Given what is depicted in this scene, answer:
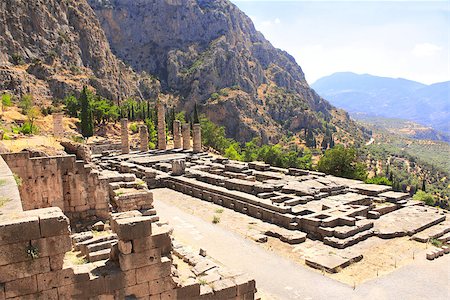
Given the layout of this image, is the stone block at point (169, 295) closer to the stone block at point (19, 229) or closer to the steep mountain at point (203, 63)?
the stone block at point (19, 229)

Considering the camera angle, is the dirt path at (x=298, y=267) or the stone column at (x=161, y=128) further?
the stone column at (x=161, y=128)

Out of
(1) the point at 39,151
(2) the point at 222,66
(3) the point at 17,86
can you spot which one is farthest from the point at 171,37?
(1) the point at 39,151

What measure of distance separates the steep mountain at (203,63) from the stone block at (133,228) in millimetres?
93815

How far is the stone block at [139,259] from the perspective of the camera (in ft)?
24.1

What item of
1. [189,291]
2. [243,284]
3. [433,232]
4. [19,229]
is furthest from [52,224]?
[433,232]

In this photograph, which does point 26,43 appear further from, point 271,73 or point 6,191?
point 271,73

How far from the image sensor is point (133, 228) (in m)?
7.33

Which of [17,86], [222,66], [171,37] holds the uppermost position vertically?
[171,37]

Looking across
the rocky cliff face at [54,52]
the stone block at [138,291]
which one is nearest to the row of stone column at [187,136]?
the rocky cliff face at [54,52]

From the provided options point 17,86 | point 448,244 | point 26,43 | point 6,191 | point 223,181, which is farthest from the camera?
point 26,43

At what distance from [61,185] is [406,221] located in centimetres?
1630

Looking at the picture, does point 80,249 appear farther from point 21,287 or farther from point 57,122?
point 57,122

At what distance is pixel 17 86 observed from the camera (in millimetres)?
63938

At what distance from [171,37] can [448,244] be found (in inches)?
4693
